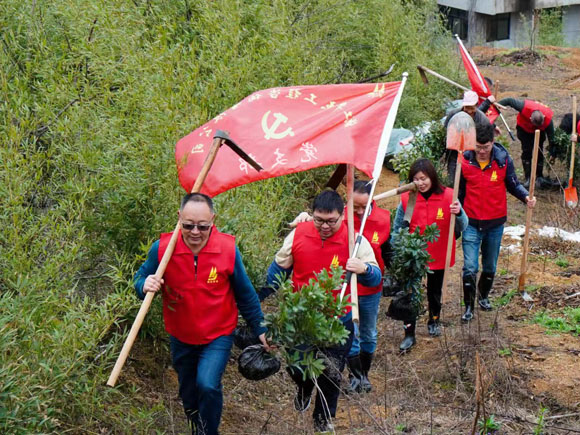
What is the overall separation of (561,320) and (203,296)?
4545mm

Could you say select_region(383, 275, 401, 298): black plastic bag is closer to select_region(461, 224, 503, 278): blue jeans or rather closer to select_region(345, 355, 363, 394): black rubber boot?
select_region(345, 355, 363, 394): black rubber boot

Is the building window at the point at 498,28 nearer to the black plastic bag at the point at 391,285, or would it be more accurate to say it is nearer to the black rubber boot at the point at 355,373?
the black plastic bag at the point at 391,285

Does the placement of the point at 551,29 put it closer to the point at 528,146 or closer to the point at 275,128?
the point at 528,146

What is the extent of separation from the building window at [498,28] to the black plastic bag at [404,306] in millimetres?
27115

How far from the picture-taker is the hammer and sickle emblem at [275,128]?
5.68 metres

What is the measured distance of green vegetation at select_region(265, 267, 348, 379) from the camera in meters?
4.71

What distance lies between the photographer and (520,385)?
6.61 meters

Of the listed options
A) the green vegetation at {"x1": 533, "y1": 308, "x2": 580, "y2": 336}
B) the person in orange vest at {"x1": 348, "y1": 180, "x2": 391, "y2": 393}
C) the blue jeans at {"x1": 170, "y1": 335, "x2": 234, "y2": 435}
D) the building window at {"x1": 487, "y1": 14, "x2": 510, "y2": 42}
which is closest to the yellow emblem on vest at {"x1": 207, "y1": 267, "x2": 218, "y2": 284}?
the blue jeans at {"x1": 170, "y1": 335, "x2": 234, "y2": 435}

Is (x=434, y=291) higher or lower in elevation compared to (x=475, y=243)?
lower

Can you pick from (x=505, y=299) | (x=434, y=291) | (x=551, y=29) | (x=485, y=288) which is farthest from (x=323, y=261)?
(x=551, y=29)

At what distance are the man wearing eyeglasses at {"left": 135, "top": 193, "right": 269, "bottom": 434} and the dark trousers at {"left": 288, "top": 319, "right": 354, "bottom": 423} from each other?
513 millimetres

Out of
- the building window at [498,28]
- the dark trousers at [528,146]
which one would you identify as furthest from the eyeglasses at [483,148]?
the building window at [498,28]

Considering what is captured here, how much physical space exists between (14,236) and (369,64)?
1113 cm

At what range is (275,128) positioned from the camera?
5.74 meters
